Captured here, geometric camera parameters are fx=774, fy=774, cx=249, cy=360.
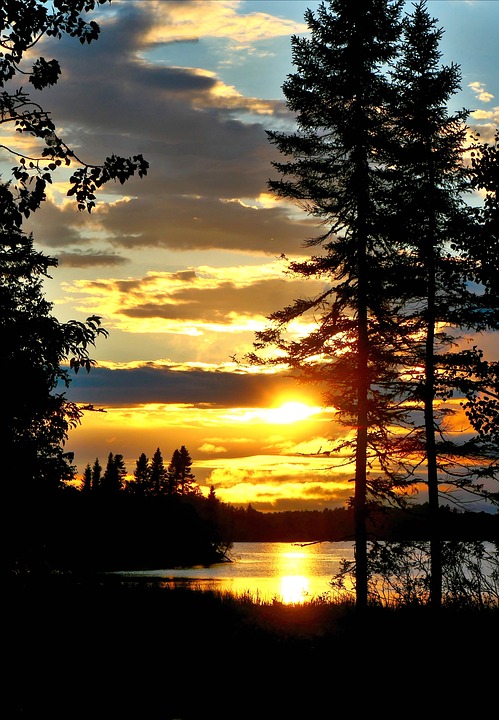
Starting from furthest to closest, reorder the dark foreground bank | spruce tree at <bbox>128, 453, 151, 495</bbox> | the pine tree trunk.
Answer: spruce tree at <bbox>128, 453, 151, 495</bbox>, the pine tree trunk, the dark foreground bank

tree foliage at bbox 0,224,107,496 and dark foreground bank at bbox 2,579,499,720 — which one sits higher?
tree foliage at bbox 0,224,107,496

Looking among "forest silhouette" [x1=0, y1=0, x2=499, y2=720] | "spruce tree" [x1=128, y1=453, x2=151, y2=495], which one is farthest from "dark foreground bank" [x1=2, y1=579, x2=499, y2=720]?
"spruce tree" [x1=128, y1=453, x2=151, y2=495]

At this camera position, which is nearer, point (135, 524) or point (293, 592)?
point (293, 592)

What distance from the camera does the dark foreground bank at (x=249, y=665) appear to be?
11.1 meters

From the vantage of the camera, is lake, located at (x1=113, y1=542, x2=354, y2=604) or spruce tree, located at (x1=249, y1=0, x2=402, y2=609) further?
lake, located at (x1=113, y1=542, x2=354, y2=604)

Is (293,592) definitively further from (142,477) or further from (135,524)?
(142,477)

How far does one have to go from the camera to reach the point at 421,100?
79.7ft

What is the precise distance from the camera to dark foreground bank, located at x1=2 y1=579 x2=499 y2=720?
1108 centimetres

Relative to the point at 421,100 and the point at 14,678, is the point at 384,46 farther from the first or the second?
the point at 14,678

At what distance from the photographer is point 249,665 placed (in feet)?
48.0

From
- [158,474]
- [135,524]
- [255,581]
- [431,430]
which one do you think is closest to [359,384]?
[431,430]

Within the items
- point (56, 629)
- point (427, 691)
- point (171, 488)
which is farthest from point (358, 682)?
point (171, 488)

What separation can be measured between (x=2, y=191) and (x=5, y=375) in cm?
922

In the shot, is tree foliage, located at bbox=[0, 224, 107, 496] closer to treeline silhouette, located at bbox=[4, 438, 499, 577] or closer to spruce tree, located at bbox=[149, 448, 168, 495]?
treeline silhouette, located at bbox=[4, 438, 499, 577]
